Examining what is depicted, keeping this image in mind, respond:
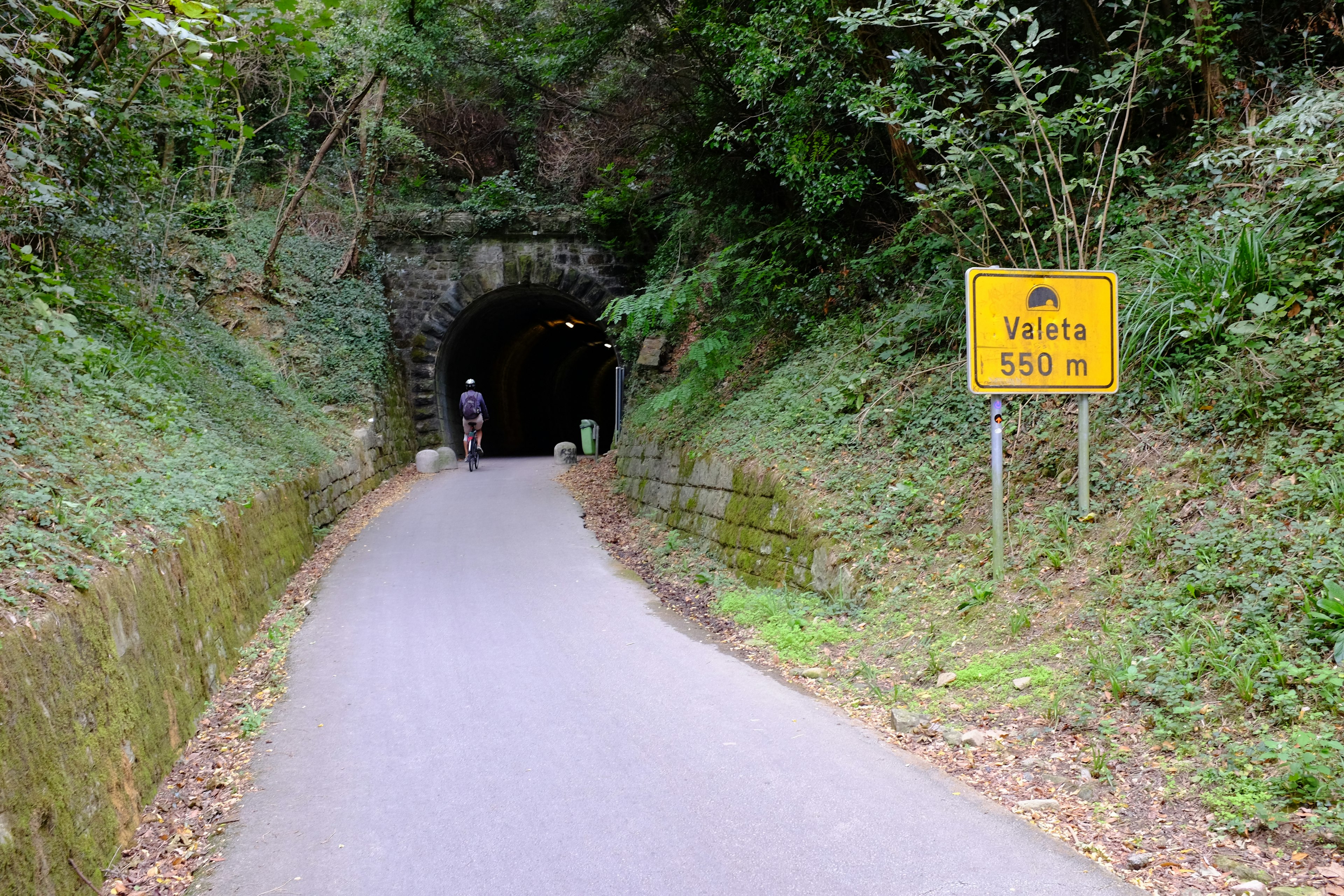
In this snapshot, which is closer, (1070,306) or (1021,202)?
(1070,306)

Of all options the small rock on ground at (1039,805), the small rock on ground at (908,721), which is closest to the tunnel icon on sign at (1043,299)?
the small rock on ground at (908,721)

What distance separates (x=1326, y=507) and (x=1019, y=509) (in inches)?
82.2

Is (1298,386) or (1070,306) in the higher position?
(1070,306)

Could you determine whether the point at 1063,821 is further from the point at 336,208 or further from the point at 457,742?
the point at 336,208

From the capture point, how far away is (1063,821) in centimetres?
371

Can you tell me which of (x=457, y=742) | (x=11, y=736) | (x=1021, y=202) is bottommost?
(x=457, y=742)

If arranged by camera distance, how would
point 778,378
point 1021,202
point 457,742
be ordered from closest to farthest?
point 457,742 → point 1021,202 → point 778,378

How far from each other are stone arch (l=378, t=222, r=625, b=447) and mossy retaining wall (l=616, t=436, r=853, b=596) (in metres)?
8.21

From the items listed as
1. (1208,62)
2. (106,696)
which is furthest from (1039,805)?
(1208,62)

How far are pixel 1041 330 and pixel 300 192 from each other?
45.5 ft

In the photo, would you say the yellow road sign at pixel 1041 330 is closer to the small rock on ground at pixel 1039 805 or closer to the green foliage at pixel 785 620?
the green foliage at pixel 785 620

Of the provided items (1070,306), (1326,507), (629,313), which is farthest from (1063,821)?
(629,313)

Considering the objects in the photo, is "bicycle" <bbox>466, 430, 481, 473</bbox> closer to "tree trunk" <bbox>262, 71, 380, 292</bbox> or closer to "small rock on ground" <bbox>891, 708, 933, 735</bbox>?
"tree trunk" <bbox>262, 71, 380, 292</bbox>

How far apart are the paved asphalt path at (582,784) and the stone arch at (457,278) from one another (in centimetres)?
1299
